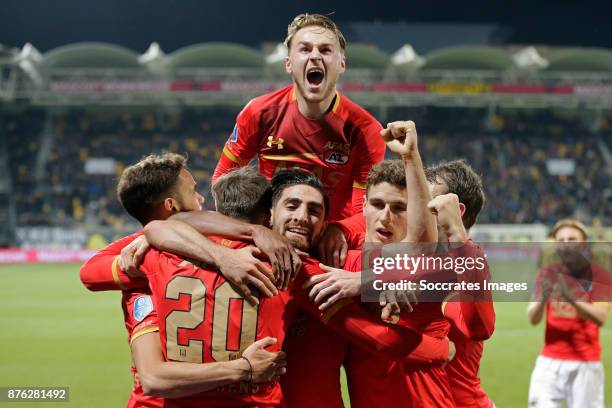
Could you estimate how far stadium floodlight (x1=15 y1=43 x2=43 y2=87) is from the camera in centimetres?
3297

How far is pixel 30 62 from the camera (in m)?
33.4

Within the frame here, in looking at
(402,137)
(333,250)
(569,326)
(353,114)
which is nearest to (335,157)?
(353,114)

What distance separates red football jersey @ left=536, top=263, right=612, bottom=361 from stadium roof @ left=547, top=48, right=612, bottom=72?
32.8 m

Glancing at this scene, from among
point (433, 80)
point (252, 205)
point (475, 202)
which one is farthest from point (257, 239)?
point (433, 80)

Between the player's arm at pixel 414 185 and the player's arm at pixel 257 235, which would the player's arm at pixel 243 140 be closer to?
the player's arm at pixel 257 235

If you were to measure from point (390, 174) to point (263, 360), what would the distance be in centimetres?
109

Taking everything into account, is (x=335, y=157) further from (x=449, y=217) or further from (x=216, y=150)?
(x=216, y=150)

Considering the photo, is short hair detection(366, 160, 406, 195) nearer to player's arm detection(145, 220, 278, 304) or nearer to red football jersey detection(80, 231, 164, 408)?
player's arm detection(145, 220, 278, 304)

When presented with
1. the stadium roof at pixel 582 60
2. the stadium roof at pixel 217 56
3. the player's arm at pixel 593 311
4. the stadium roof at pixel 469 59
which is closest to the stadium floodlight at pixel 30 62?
the stadium roof at pixel 217 56

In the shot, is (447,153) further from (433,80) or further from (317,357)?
(317,357)

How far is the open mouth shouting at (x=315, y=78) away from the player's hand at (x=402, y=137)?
1467 millimetres

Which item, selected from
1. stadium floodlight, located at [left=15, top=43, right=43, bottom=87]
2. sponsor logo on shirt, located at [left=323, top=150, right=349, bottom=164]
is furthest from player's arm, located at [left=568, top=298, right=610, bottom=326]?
stadium floodlight, located at [left=15, top=43, right=43, bottom=87]

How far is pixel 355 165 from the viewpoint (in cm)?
468

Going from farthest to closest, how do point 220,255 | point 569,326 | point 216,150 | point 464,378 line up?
1. point 216,150
2. point 569,326
3. point 464,378
4. point 220,255
